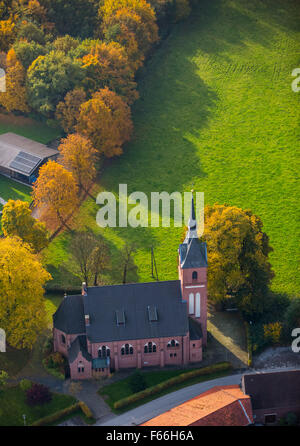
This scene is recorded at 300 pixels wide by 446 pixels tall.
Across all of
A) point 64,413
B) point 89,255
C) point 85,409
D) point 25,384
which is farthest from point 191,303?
point 25,384

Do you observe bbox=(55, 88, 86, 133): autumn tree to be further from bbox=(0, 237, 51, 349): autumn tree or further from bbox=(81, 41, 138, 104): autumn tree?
bbox=(0, 237, 51, 349): autumn tree

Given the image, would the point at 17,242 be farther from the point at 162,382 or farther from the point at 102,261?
the point at 162,382

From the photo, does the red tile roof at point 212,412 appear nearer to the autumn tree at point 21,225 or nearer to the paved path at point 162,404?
the paved path at point 162,404

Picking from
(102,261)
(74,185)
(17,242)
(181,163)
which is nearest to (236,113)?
(181,163)

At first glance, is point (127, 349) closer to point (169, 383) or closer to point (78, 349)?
point (78, 349)

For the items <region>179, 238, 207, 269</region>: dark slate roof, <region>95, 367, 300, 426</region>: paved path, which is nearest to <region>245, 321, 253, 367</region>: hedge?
<region>95, 367, 300, 426</region>: paved path

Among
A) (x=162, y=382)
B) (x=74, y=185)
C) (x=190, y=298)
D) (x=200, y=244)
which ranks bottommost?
(x=162, y=382)

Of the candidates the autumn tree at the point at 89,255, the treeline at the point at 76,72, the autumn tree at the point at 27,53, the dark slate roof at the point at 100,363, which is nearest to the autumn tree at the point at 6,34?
the treeline at the point at 76,72
